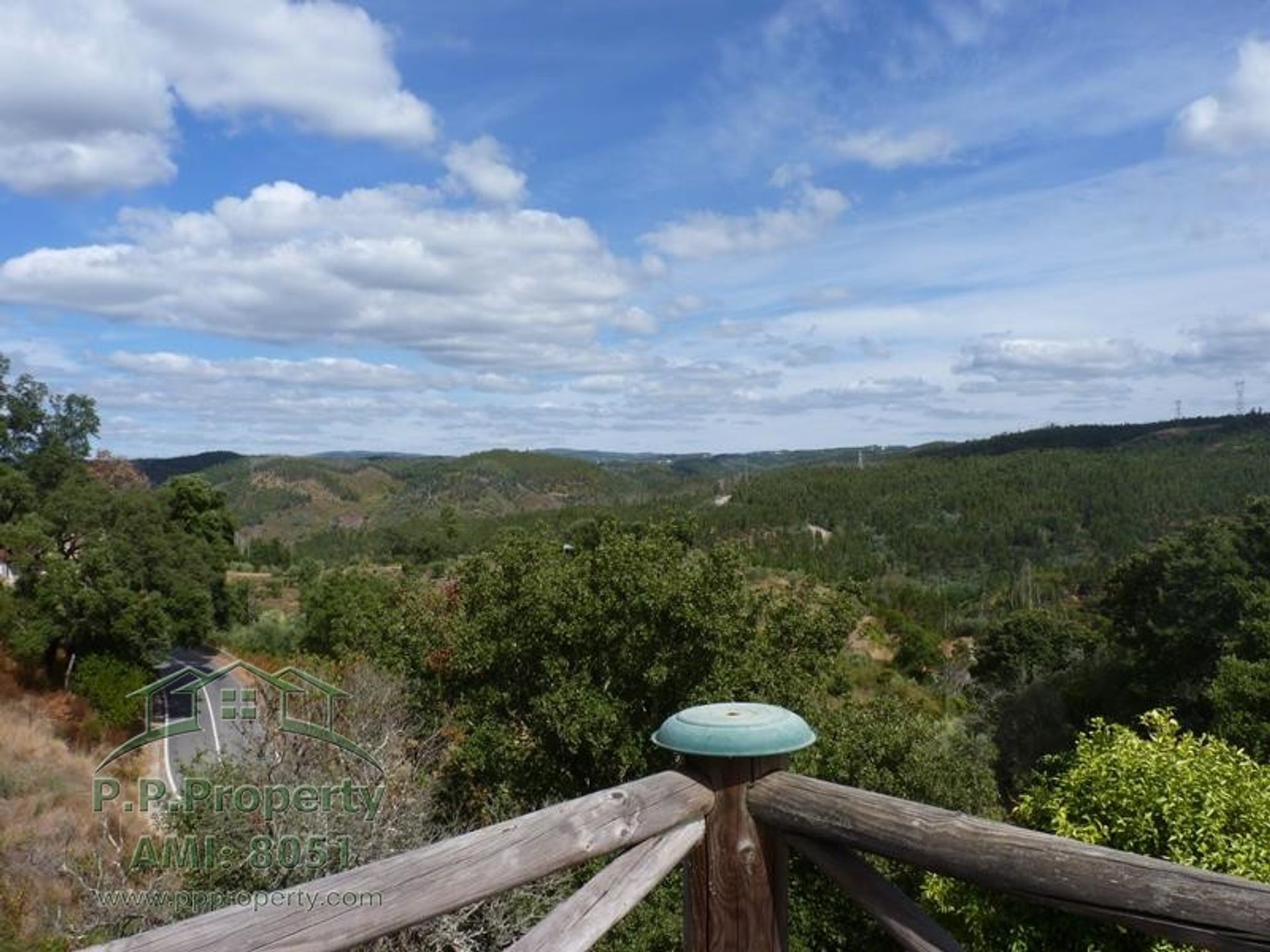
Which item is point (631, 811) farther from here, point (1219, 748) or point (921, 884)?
point (921, 884)

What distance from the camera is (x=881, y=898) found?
1.54 m

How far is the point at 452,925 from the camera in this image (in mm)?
6867

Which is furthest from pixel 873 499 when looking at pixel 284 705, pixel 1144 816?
pixel 1144 816

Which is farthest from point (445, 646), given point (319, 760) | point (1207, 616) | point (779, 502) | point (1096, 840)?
point (779, 502)

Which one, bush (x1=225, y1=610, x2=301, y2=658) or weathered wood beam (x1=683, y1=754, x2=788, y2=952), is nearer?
weathered wood beam (x1=683, y1=754, x2=788, y2=952)

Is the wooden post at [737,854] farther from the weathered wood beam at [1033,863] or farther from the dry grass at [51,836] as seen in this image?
the dry grass at [51,836]

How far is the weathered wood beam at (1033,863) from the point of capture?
1.17m

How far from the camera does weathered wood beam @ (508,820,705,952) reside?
1.47 metres

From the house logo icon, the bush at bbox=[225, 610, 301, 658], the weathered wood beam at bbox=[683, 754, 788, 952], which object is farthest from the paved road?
the weathered wood beam at bbox=[683, 754, 788, 952]

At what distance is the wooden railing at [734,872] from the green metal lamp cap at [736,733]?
1.5 inches

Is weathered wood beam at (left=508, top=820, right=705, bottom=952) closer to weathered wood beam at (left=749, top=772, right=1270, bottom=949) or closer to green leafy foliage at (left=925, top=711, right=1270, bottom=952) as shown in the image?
weathered wood beam at (left=749, top=772, right=1270, bottom=949)

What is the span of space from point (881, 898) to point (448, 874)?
30.1 inches

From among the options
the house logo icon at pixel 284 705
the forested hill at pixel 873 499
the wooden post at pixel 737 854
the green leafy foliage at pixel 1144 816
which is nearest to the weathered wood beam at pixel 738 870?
the wooden post at pixel 737 854

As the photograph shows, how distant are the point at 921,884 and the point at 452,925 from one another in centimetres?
387
